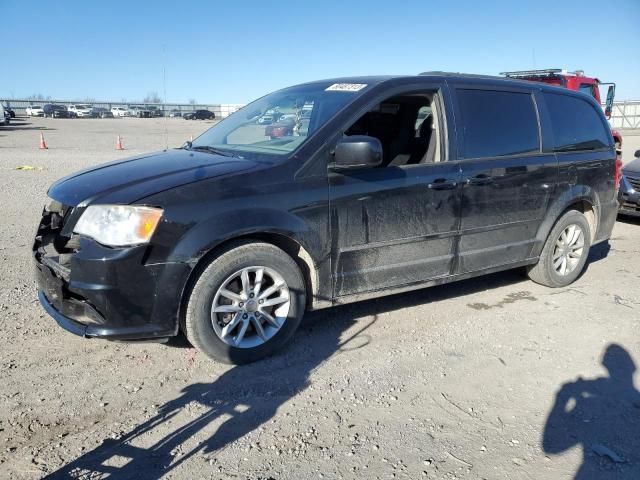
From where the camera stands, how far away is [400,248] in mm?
4086

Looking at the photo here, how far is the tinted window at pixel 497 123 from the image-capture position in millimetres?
4480

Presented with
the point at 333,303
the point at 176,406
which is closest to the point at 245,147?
the point at 333,303

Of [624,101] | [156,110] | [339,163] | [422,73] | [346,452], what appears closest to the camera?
[346,452]

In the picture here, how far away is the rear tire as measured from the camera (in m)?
5.26

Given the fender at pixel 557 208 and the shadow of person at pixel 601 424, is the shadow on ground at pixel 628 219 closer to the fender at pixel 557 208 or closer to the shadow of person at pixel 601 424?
the fender at pixel 557 208

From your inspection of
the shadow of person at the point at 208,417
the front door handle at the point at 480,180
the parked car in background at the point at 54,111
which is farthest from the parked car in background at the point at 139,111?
the shadow of person at the point at 208,417

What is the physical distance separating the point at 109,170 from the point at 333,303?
1858 mm

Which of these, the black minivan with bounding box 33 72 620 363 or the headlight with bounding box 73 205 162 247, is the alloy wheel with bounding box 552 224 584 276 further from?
the headlight with bounding box 73 205 162 247

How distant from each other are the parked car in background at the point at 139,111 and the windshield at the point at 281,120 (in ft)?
211

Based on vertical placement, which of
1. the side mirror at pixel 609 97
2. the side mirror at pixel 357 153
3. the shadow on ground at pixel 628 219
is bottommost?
the shadow on ground at pixel 628 219

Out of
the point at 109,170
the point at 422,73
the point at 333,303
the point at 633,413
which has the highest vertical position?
the point at 422,73

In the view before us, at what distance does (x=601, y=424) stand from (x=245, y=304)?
223 cm

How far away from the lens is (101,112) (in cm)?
6594

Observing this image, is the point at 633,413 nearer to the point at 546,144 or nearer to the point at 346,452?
the point at 346,452
